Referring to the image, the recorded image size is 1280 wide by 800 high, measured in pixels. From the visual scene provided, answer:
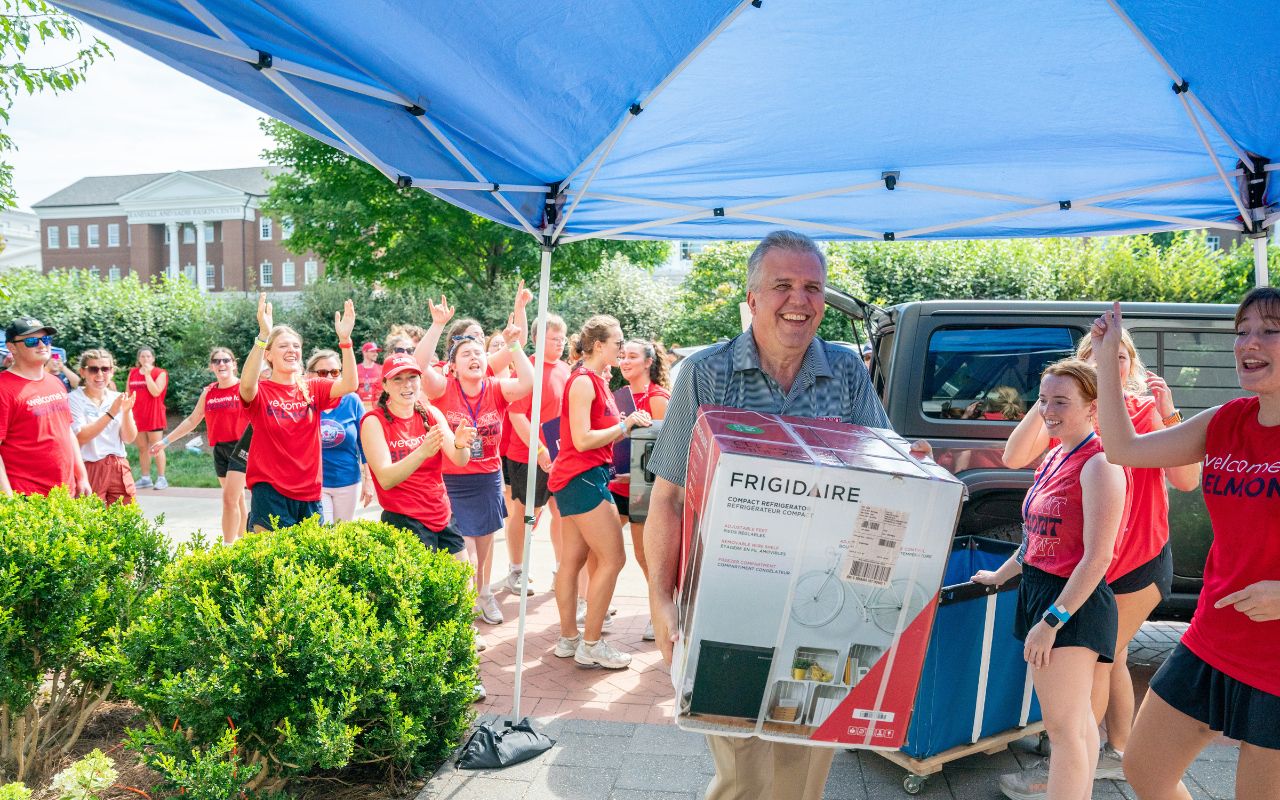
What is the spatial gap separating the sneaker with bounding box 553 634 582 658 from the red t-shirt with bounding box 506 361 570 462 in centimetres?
164

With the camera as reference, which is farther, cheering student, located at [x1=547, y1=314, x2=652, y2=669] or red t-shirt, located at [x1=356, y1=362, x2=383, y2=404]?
red t-shirt, located at [x1=356, y1=362, x2=383, y2=404]

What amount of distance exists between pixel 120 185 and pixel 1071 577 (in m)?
91.2

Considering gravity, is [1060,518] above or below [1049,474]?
→ below

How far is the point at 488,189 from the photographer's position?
370 centimetres

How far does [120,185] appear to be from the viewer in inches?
3068

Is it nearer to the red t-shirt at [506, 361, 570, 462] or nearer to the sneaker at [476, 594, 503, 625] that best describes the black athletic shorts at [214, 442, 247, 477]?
the red t-shirt at [506, 361, 570, 462]

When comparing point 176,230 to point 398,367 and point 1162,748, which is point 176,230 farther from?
point 1162,748

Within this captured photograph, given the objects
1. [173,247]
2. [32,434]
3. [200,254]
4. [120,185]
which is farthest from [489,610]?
[120,185]

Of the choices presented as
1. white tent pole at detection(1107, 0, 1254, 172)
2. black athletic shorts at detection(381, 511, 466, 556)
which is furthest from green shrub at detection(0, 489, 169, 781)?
white tent pole at detection(1107, 0, 1254, 172)

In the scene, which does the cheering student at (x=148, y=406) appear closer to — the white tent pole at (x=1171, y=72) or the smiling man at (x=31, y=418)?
the smiling man at (x=31, y=418)

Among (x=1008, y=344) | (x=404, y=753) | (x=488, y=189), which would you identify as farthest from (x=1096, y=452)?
(x=404, y=753)

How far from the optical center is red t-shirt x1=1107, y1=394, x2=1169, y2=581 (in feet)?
11.0

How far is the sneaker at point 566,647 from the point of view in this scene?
205 inches

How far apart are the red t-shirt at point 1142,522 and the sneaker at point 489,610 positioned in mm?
3835
